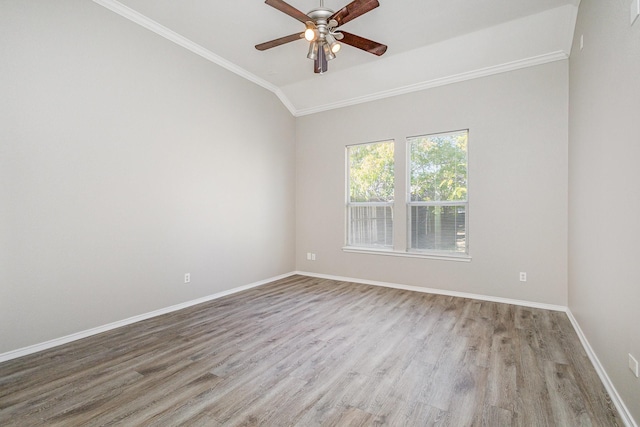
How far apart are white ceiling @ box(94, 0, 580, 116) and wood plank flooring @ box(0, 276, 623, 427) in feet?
10.5

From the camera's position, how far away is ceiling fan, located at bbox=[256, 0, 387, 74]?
2.44 meters

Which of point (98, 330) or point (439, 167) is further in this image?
point (439, 167)

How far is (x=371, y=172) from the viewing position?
5.01 meters

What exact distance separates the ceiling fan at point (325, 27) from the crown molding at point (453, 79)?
1.63 metres

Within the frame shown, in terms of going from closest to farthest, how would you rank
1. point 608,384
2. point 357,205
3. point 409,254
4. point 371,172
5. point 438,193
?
point 608,384 < point 438,193 < point 409,254 < point 371,172 < point 357,205

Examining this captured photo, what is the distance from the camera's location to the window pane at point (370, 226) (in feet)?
16.0

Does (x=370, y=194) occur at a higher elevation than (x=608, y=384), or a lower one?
higher

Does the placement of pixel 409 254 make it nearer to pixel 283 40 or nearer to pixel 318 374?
pixel 318 374

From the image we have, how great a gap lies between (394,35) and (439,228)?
264 centimetres

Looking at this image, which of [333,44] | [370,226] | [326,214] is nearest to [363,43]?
[333,44]

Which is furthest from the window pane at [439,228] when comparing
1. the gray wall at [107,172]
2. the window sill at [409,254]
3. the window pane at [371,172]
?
the gray wall at [107,172]

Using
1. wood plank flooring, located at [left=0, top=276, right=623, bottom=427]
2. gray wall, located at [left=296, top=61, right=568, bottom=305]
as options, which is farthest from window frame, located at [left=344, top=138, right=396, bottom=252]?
wood plank flooring, located at [left=0, top=276, right=623, bottom=427]

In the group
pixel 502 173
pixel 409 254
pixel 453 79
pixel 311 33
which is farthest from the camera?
pixel 409 254

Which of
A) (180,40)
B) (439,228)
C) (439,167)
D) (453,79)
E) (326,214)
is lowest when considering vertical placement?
(439,228)
